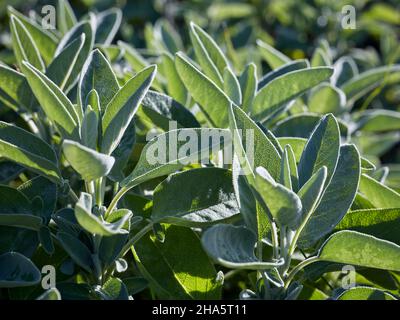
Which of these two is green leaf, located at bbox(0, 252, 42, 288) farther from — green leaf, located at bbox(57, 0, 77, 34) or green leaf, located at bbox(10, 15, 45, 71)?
green leaf, located at bbox(57, 0, 77, 34)

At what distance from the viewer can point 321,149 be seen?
1199 mm

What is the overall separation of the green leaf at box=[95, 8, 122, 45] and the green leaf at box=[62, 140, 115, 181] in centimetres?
84

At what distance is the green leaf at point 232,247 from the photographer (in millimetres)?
996

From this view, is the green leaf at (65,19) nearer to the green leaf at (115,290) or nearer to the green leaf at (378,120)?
the green leaf at (378,120)

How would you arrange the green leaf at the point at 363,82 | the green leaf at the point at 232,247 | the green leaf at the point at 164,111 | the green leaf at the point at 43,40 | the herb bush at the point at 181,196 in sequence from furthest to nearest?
the green leaf at the point at 363,82 → the green leaf at the point at 43,40 → the green leaf at the point at 164,111 → the herb bush at the point at 181,196 → the green leaf at the point at 232,247

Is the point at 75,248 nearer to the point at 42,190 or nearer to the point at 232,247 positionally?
the point at 42,190

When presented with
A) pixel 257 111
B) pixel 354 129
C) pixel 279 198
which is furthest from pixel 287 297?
pixel 354 129

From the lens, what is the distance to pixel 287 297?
113 centimetres

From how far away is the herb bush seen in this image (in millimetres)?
1104

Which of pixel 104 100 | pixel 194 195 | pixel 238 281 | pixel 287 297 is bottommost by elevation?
pixel 238 281

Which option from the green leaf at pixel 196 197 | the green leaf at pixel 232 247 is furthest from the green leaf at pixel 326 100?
the green leaf at pixel 232 247

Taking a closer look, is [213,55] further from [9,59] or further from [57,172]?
[9,59]

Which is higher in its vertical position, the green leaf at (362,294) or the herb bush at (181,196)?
the herb bush at (181,196)
